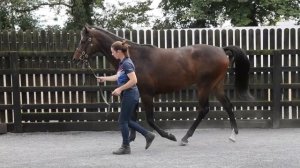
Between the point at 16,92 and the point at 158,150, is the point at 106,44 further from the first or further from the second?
the point at 16,92

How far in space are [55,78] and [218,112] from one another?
350 centimetres

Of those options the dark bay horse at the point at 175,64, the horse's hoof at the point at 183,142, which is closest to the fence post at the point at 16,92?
the dark bay horse at the point at 175,64

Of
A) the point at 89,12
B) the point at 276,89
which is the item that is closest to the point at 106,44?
the point at 276,89

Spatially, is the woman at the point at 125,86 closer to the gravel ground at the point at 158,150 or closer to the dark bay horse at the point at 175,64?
the gravel ground at the point at 158,150

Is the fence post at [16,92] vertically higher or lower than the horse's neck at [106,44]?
lower

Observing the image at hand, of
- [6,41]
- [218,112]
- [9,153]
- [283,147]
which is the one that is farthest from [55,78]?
[283,147]

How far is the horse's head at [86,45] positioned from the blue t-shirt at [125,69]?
4.92 ft

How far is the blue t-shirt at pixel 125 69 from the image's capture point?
7195 mm

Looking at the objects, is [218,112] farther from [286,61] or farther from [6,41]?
[6,41]

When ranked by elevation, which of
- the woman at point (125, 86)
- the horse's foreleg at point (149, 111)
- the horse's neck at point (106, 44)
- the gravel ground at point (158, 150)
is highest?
the horse's neck at point (106, 44)

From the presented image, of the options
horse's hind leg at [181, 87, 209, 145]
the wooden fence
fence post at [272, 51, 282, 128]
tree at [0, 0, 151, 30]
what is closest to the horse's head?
the wooden fence

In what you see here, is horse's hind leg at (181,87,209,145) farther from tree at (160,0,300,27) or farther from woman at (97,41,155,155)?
tree at (160,0,300,27)

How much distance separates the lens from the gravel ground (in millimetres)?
6855

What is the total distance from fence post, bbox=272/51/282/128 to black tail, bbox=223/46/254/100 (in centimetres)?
69
